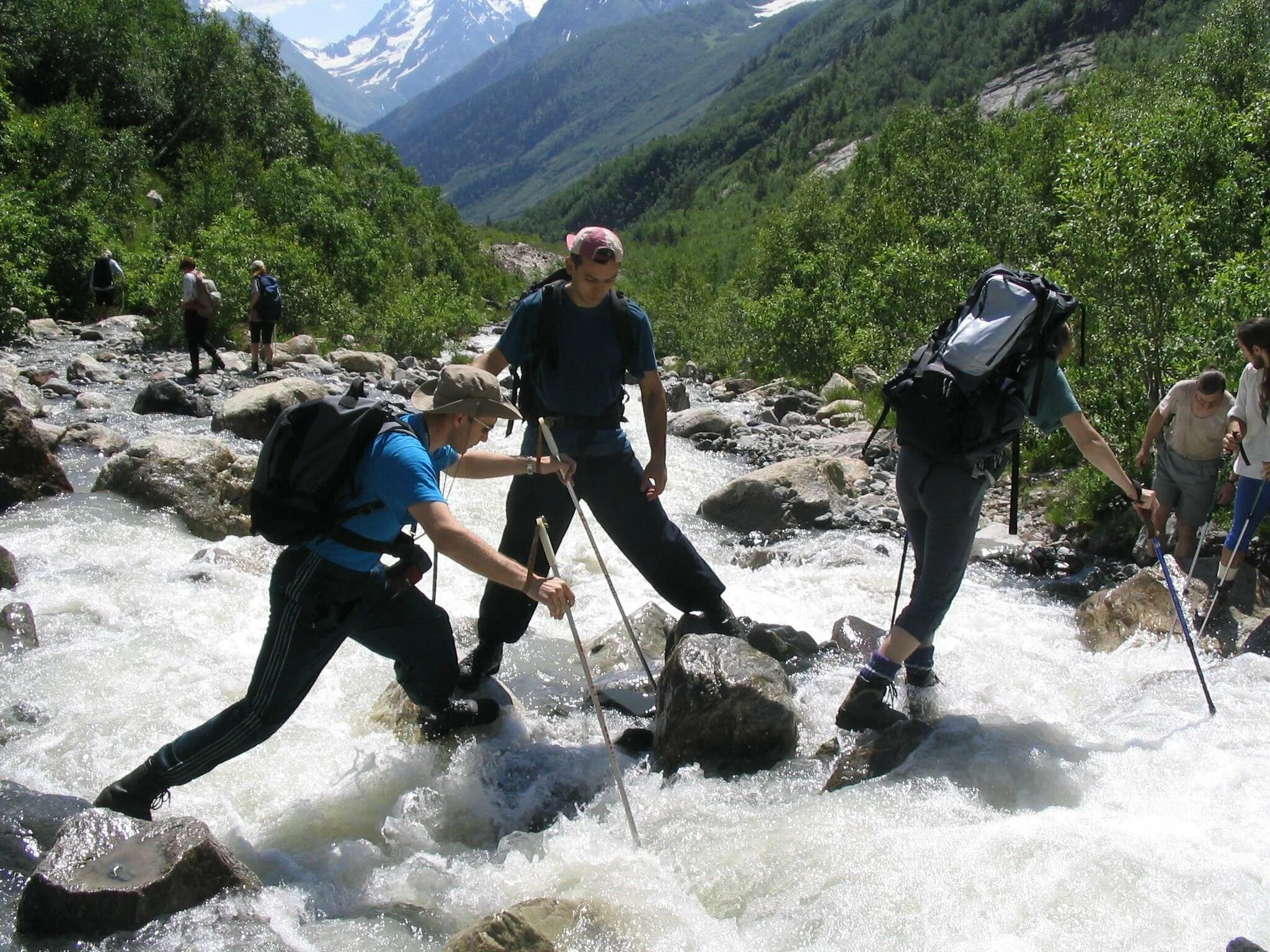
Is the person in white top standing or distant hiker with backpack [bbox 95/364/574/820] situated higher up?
distant hiker with backpack [bbox 95/364/574/820]

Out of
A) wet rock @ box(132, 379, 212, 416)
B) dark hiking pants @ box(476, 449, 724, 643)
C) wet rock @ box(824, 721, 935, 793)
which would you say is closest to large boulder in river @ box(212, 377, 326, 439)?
wet rock @ box(132, 379, 212, 416)

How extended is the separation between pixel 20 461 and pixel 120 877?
312 inches

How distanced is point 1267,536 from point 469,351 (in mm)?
25497

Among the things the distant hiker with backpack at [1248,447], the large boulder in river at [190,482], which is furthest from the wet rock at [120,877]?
the distant hiker with backpack at [1248,447]

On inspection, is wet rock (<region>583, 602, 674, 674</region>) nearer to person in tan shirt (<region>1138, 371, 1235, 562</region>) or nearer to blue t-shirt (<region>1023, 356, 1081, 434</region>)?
blue t-shirt (<region>1023, 356, 1081, 434</region>)

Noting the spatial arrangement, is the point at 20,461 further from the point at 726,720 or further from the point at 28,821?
the point at 726,720

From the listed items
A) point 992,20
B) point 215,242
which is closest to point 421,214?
point 215,242

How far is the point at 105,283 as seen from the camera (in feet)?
78.7

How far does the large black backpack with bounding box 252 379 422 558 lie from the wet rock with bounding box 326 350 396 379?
18.6 meters

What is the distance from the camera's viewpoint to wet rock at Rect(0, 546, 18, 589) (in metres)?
7.89

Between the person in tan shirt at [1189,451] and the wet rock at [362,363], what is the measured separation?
55.9 feet

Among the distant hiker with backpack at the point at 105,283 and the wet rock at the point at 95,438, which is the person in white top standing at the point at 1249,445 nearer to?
the wet rock at the point at 95,438

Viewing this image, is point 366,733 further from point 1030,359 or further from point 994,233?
point 994,233

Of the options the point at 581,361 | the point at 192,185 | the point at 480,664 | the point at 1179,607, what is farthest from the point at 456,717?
the point at 192,185
